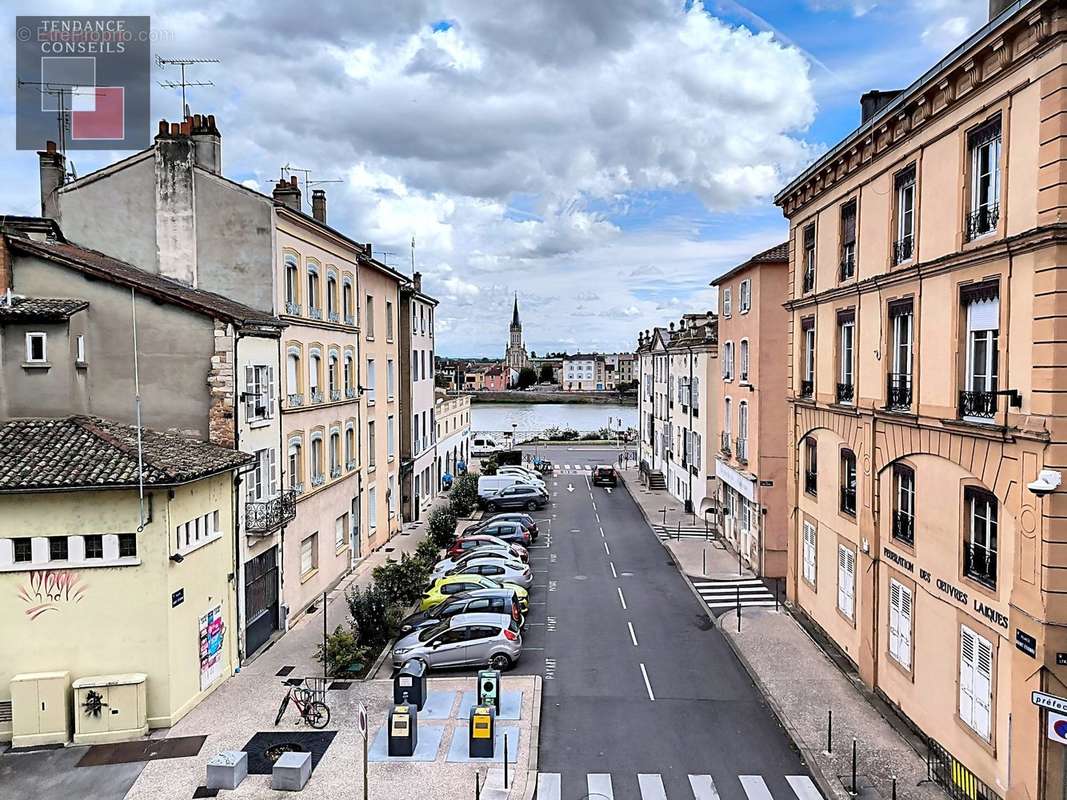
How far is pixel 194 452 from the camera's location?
16.1 meters

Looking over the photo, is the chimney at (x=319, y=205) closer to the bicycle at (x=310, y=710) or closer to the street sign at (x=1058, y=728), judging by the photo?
the bicycle at (x=310, y=710)

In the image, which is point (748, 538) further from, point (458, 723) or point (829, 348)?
point (458, 723)

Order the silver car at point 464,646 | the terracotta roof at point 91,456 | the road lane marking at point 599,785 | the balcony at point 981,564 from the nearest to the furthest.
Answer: the balcony at point 981,564
the road lane marking at point 599,785
the terracotta roof at point 91,456
the silver car at point 464,646

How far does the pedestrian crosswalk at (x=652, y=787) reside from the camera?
12.6 metres

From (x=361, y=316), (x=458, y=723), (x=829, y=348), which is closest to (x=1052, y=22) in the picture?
(x=829, y=348)

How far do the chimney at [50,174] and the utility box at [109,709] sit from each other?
13.8 m

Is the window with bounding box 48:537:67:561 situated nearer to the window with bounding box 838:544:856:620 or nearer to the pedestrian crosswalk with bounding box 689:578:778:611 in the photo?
the window with bounding box 838:544:856:620

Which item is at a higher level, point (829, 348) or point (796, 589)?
point (829, 348)

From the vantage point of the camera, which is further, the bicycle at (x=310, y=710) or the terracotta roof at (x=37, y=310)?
the terracotta roof at (x=37, y=310)

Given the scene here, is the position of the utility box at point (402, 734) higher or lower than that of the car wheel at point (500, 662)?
higher

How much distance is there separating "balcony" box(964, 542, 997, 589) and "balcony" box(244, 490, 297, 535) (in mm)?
15403

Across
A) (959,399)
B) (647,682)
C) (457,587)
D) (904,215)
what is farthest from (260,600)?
(904,215)

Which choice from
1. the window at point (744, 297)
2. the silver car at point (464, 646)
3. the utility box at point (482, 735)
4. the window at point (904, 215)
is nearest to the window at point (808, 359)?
the window at point (904, 215)

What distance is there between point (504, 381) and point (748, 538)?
160428mm
